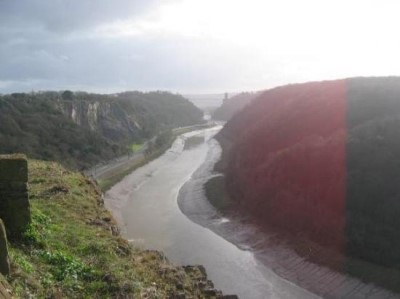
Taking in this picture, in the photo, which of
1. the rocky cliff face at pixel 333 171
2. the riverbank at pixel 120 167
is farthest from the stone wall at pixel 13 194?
the riverbank at pixel 120 167

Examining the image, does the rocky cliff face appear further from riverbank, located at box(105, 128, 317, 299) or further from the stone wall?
the stone wall

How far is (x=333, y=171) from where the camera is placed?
3944cm

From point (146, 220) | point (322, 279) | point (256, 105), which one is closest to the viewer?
point (322, 279)

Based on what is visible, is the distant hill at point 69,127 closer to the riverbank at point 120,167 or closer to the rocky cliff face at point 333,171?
the riverbank at point 120,167

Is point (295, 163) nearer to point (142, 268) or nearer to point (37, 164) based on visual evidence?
point (37, 164)

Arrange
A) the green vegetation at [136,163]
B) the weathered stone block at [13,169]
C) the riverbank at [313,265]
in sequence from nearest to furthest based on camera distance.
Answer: the weathered stone block at [13,169], the riverbank at [313,265], the green vegetation at [136,163]

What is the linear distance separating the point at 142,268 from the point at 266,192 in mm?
31666

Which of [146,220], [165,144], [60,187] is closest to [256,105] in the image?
[165,144]

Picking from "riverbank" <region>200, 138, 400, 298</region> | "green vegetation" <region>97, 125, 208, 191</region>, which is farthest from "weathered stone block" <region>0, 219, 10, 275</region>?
"green vegetation" <region>97, 125, 208, 191</region>

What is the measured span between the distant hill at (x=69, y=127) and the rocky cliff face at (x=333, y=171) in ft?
83.5

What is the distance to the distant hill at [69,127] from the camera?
66.2 m

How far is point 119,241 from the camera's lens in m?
15.8

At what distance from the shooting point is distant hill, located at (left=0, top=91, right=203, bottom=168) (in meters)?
66.2

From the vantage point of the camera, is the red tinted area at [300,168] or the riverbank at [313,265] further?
the red tinted area at [300,168]
